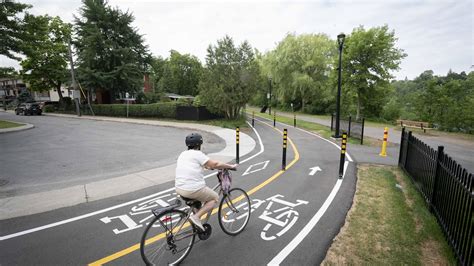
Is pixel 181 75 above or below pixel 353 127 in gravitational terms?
above

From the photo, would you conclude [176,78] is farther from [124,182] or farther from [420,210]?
[420,210]

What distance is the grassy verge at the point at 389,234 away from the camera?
151 inches

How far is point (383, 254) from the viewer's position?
3920 mm

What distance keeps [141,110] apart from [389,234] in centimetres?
2810

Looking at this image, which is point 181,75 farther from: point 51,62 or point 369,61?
point 369,61

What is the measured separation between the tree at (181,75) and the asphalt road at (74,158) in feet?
149

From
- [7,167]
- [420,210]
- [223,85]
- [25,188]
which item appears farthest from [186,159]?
[223,85]

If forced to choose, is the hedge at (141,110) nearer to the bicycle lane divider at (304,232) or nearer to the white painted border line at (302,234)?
the bicycle lane divider at (304,232)

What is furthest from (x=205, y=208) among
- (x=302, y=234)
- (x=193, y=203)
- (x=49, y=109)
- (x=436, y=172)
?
(x=49, y=109)

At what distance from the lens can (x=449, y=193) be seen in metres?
4.55

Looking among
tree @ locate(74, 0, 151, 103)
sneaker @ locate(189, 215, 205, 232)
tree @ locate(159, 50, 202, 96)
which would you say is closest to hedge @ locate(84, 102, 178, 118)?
tree @ locate(74, 0, 151, 103)

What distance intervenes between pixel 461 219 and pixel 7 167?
1312cm

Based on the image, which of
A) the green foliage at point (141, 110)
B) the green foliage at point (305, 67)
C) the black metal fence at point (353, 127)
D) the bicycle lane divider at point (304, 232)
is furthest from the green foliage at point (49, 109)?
the bicycle lane divider at point (304, 232)

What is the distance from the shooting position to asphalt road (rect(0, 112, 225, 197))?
7.55m
